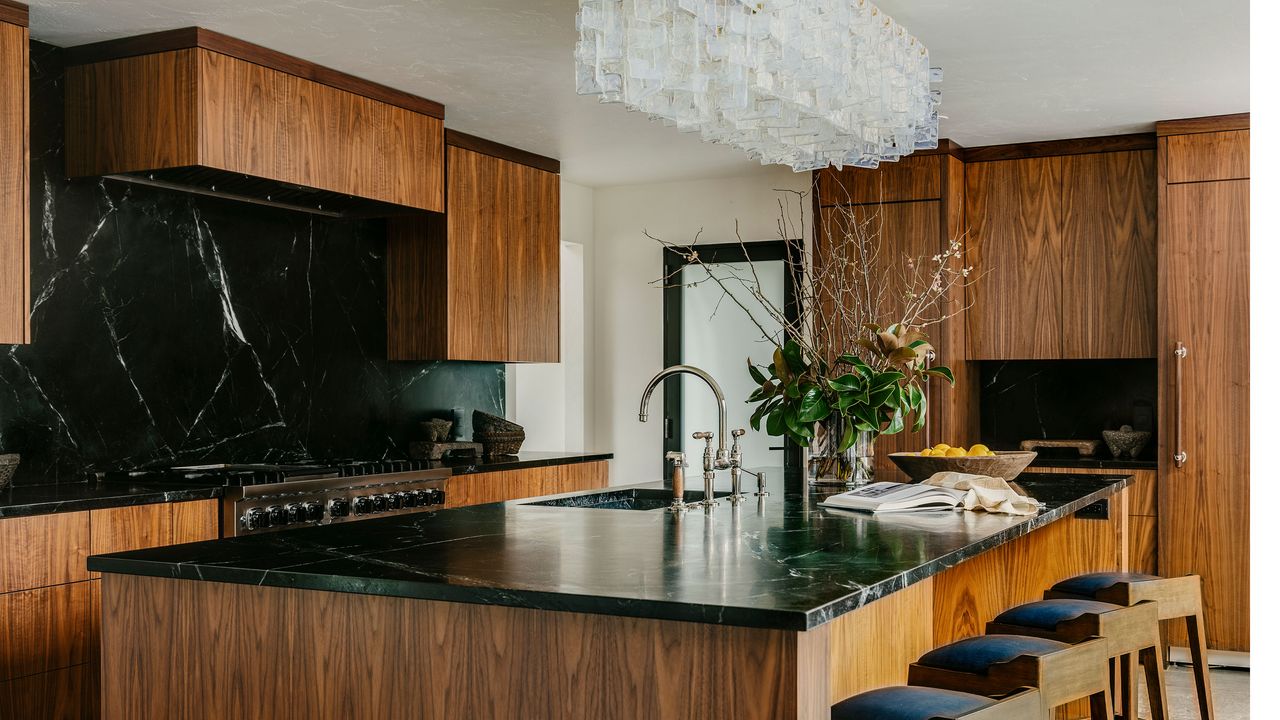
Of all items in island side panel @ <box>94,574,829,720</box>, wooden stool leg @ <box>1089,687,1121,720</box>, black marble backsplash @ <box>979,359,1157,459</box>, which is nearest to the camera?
island side panel @ <box>94,574,829,720</box>

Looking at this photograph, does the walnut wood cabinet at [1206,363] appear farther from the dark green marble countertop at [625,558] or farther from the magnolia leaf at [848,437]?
Answer: the dark green marble countertop at [625,558]

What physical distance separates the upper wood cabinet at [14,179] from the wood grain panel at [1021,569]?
300 cm

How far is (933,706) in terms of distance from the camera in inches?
77.0

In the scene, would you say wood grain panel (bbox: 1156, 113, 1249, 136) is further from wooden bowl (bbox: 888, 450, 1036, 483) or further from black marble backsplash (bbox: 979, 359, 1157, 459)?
wooden bowl (bbox: 888, 450, 1036, 483)

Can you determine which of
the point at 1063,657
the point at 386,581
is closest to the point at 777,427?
the point at 1063,657

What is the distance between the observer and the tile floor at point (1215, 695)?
4403mm

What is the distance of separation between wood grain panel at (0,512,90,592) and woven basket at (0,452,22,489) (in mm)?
266

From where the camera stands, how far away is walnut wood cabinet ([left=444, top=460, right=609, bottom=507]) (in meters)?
5.01

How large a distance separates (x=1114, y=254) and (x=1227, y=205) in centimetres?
57

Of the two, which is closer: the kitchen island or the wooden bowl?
the kitchen island

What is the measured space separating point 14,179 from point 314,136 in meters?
1.06

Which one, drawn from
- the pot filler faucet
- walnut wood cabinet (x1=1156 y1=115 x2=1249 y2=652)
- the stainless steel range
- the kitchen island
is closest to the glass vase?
the pot filler faucet

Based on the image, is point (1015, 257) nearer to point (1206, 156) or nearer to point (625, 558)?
point (1206, 156)

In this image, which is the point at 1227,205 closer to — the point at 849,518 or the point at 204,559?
the point at 849,518
